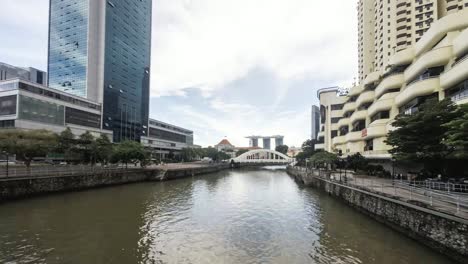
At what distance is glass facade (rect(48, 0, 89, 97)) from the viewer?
94.9 metres

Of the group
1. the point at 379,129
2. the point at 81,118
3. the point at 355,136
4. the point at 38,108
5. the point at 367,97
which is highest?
Answer: the point at 367,97

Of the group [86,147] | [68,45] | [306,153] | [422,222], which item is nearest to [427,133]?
[422,222]

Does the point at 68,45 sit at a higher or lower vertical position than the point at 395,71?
higher

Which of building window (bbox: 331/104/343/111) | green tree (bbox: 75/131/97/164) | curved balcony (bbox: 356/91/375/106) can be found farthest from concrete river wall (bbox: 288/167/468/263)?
building window (bbox: 331/104/343/111)

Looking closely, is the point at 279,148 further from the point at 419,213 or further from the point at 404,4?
the point at 419,213

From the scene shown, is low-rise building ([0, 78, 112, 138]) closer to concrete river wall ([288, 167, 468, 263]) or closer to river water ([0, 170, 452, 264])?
river water ([0, 170, 452, 264])

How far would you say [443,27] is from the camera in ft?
101

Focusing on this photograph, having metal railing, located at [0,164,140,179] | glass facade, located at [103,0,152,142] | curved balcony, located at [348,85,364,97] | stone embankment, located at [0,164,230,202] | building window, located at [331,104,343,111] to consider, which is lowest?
stone embankment, located at [0,164,230,202]

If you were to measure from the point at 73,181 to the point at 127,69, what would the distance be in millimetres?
83282

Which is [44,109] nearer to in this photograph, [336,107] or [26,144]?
[26,144]

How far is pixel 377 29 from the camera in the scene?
84.2m

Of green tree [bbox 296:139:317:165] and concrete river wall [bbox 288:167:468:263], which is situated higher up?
green tree [bbox 296:139:317:165]

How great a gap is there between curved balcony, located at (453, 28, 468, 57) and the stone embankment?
45329 mm

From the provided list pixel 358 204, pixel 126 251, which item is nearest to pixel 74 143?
pixel 126 251
